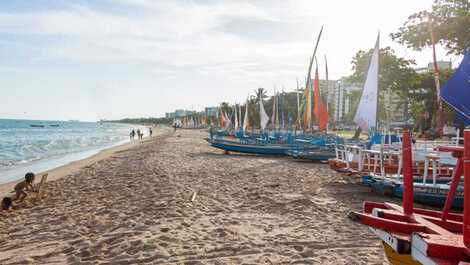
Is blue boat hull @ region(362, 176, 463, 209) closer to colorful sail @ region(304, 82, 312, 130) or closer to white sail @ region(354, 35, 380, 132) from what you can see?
white sail @ region(354, 35, 380, 132)

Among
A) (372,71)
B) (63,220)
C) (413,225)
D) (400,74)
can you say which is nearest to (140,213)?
(63,220)

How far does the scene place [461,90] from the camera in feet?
23.1

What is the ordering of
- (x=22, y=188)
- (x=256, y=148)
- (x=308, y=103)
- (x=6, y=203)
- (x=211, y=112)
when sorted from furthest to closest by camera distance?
1. (x=211, y=112)
2. (x=256, y=148)
3. (x=308, y=103)
4. (x=22, y=188)
5. (x=6, y=203)

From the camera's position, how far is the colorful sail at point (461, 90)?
6.90 meters

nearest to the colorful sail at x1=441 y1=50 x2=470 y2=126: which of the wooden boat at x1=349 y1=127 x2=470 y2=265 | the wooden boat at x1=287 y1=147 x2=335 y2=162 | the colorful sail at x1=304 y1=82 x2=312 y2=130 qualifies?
the wooden boat at x1=349 y1=127 x2=470 y2=265

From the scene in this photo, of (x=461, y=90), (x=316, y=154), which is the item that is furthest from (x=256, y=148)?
(x=461, y=90)

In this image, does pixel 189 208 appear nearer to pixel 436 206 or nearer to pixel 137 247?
pixel 137 247

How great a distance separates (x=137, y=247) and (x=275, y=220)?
3.10 meters

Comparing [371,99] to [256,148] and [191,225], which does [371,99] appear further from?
[256,148]

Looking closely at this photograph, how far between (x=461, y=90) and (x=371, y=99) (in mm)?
4036

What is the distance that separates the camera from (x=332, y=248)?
235 inches

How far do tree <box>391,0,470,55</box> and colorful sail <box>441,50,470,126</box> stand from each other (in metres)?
12.3

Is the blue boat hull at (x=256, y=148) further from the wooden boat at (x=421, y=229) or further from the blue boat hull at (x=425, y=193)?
the wooden boat at (x=421, y=229)

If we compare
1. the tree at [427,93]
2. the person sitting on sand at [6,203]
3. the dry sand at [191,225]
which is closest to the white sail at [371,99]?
the dry sand at [191,225]
